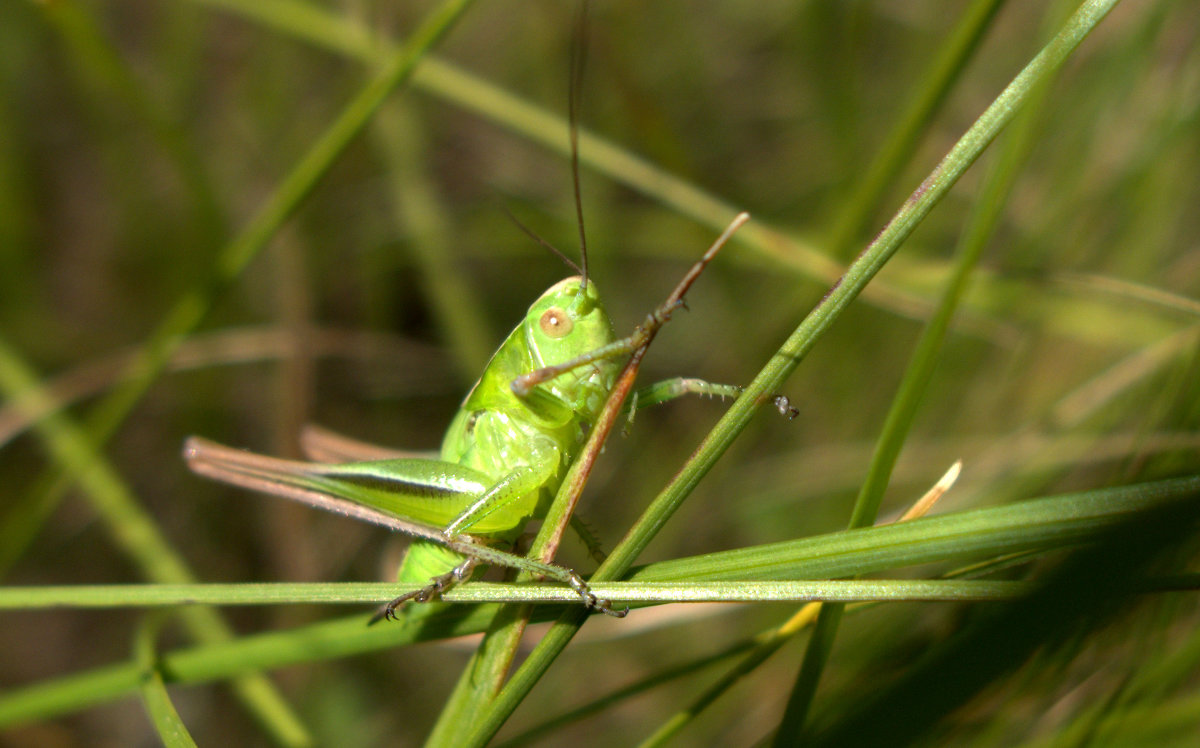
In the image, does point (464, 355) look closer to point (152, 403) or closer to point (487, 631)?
point (152, 403)

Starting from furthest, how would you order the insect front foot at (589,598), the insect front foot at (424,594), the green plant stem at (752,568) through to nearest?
the insect front foot at (424,594)
the insect front foot at (589,598)
the green plant stem at (752,568)

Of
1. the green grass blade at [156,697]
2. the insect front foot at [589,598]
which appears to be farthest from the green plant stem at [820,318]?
the green grass blade at [156,697]

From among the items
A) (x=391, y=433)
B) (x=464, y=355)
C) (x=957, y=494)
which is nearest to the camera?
(x=957, y=494)

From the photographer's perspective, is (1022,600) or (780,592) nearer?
(1022,600)

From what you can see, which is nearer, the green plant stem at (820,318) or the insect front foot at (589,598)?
the green plant stem at (820,318)

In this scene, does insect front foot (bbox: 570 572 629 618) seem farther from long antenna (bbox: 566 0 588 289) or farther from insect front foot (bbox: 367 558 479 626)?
long antenna (bbox: 566 0 588 289)

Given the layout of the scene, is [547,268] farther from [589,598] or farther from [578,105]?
[589,598]

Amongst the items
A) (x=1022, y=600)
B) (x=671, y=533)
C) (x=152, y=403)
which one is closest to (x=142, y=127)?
(x=152, y=403)

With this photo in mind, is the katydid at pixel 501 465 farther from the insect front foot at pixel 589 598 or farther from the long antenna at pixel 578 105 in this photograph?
the insect front foot at pixel 589 598

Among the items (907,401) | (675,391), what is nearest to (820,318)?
(907,401)
